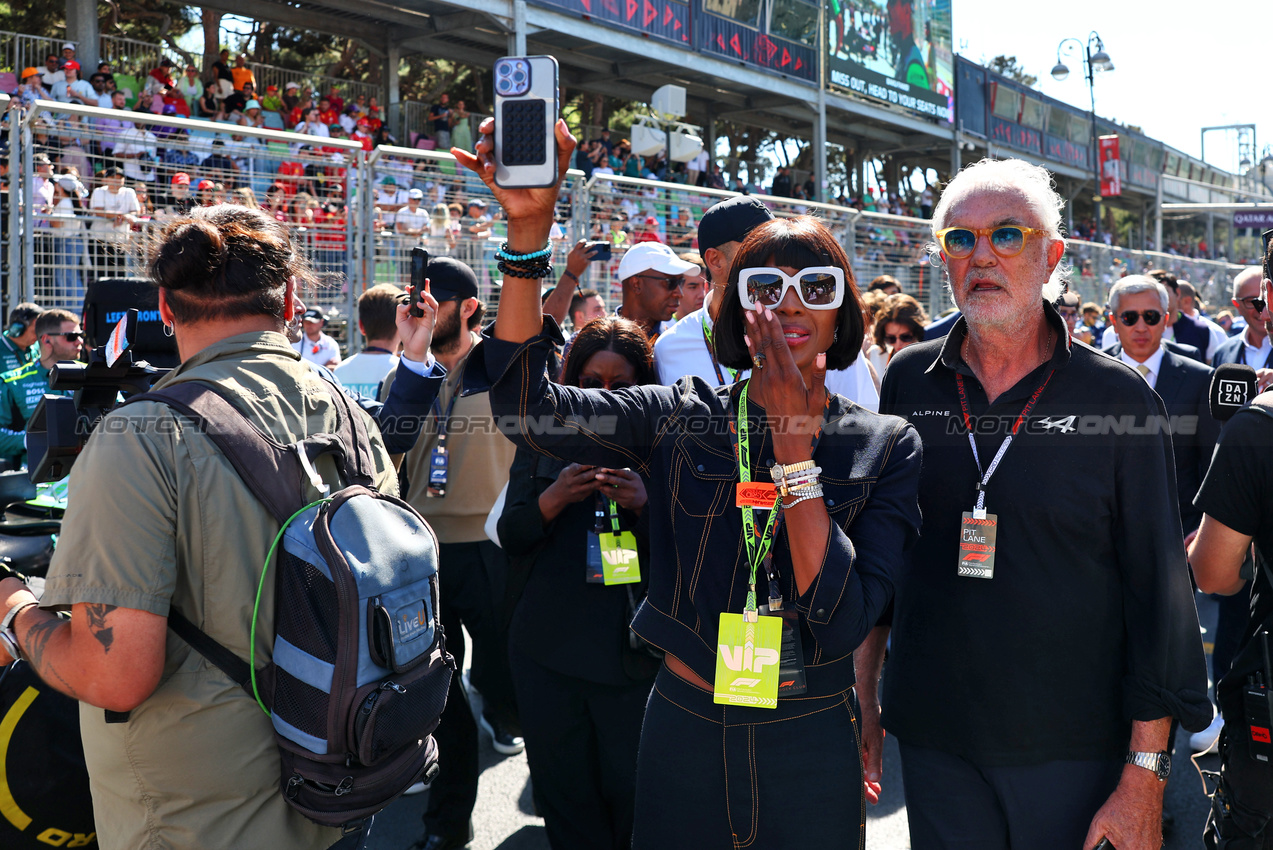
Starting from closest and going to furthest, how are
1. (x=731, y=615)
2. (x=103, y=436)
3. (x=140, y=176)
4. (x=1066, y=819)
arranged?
(x=103, y=436) → (x=731, y=615) → (x=1066, y=819) → (x=140, y=176)

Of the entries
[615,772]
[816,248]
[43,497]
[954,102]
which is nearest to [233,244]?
[816,248]

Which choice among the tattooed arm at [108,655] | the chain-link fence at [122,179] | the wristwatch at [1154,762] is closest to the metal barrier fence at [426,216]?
the chain-link fence at [122,179]

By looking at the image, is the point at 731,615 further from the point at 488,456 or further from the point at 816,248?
the point at 488,456

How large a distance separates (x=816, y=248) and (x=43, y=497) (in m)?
2.31

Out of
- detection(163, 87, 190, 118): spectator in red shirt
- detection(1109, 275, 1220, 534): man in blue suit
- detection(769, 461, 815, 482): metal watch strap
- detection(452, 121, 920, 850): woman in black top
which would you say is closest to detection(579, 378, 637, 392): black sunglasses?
detection(452, 121, 920, 850): woman in black top

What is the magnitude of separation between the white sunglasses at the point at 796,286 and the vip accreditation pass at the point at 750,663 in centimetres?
63

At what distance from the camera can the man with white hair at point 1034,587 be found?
2137mm

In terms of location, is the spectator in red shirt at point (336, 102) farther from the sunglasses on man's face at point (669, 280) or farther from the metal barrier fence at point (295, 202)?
the sunglasses on man's face at point (669, 280)

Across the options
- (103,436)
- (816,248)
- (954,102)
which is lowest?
(103,436)

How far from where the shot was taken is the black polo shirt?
214 cm

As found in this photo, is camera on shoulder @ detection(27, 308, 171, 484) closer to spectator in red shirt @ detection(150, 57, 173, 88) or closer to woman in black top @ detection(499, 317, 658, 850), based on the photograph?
woman in black top @ detection(499, 317, 658, 850)

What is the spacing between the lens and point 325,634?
186 centimetres

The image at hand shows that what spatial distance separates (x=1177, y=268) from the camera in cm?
2788

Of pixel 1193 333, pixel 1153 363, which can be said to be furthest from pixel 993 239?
pixel 1193 333
